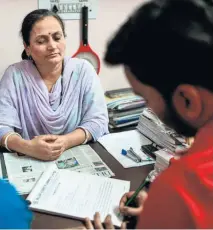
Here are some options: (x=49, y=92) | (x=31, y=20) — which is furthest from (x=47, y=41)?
(x=49, y=92)

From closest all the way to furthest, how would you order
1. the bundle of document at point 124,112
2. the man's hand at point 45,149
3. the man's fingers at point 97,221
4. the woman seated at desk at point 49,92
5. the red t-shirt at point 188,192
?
the red t-shirt at point 188,192 → the man's fingers at point 97,221 → the man's hand at point 45,149 → the woman seated at desk at point 49,92 → the bundle of document at point 124,112

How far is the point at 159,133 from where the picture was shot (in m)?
1.54

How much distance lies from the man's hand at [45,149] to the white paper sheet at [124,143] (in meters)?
0.23

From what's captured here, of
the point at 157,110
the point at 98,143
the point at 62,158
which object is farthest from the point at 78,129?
the point at 157,110

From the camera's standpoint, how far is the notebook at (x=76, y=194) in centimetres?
108

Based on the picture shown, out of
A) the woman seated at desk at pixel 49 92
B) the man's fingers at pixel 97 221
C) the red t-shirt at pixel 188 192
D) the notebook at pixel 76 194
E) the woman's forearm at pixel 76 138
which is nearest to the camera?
the red t-shirt at pixel 188 192

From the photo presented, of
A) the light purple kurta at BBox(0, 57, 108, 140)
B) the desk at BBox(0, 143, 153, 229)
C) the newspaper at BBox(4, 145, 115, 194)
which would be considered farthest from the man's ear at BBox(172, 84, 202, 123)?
the light purple kurta at BBox(0, 57, 108, 140)

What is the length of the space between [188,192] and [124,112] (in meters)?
1.27

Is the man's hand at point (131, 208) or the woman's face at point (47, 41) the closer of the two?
the man's hand at point (131, 208)

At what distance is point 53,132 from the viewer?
5.64ft

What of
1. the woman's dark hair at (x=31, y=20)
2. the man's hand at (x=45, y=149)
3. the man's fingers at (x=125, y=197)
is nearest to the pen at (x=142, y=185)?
the man's fingers at (x=125, y=197)

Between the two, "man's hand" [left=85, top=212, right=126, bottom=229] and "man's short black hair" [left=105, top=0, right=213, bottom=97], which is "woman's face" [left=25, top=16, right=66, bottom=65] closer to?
"man's hand" [left=85, top=212, right=126, bottom=229]

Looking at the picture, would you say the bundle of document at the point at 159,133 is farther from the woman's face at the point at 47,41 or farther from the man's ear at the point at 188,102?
the man's ear at the point at 188,102

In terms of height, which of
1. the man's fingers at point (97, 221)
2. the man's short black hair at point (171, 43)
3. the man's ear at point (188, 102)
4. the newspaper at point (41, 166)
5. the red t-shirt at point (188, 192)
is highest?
the man's short black hair at point (171, 43)
